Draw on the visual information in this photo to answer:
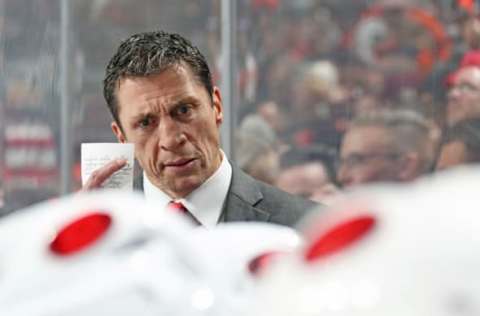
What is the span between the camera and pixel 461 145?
3469 mm

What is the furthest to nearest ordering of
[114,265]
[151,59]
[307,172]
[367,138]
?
[367,138] → [307,172] → [151,59] → [114,265]

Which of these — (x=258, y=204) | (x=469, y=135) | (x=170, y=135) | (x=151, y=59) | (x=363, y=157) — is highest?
(x=151, y=59)

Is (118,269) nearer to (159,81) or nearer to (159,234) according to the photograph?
(159,234)

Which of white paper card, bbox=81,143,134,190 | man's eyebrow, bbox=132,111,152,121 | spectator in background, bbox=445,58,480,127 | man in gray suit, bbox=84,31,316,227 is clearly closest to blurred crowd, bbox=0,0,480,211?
spectator in background, bbox=445,58,480,127

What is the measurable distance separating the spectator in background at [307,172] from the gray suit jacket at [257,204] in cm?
136

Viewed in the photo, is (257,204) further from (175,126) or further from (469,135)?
(469,135)

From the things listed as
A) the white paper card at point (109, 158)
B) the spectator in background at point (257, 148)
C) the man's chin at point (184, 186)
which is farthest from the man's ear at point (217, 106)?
the spectator in background at point (257, 148)

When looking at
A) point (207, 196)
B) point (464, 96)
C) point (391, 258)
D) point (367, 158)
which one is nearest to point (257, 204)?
point (207, 196)

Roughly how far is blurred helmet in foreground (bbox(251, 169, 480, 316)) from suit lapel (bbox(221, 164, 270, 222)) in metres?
1.43

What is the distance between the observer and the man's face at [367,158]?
3424 mm

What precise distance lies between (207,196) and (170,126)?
155 mm

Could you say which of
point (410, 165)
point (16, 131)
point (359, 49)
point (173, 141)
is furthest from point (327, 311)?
point (16, 131)

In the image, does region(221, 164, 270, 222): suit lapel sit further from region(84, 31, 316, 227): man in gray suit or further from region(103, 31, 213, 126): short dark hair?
region(103, 31, 213, 126): short dark hair

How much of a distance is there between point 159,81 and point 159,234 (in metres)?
1.39
